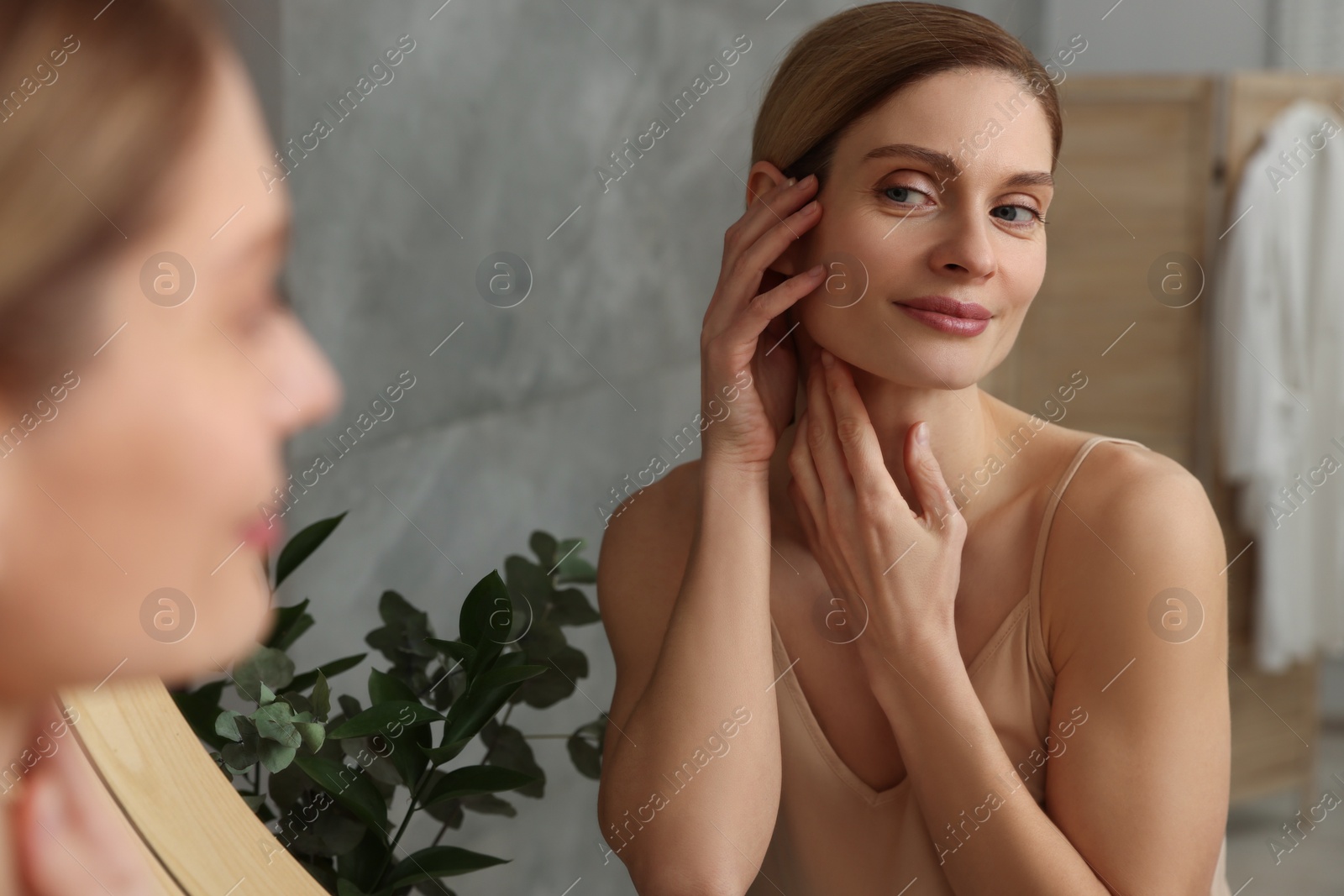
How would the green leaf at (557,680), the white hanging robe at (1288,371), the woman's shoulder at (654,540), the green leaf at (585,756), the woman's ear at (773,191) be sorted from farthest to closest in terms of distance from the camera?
the white hanging robe at (1288,371) < the green leaf at (585,756) < the green leaf at (557,680) < the woman's shoulder at (654,540) < the woman's ear at (773,191)

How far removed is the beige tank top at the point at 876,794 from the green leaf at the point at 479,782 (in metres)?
0.32

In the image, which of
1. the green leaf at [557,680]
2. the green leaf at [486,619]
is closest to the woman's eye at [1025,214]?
the green leaf at [486,619]

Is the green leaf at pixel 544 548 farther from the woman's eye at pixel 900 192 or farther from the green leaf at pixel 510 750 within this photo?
the woman's eye at pixel 900 192

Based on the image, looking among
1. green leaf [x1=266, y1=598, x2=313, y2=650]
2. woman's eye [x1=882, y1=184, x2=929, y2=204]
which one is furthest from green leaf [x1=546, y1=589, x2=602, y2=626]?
woman's eye [x1=882, y1=184, x2=929, y2=204]

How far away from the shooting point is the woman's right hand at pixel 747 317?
133 cm

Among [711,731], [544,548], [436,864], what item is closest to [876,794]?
[711,731]

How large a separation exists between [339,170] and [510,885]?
1.66m

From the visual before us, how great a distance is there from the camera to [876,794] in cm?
136

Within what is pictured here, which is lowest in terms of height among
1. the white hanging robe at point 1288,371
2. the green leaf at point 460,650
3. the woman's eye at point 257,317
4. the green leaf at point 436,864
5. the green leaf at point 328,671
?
the white hanging robe at point 1288,371

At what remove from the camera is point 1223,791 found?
3.94 feet

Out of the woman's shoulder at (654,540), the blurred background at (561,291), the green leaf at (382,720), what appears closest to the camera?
the green leaf at (382,720)

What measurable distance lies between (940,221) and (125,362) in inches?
38.5

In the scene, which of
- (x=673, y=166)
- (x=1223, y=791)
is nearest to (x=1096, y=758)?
(x=1223, y=791)

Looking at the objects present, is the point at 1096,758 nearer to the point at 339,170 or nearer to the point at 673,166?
the point at 339,170
